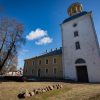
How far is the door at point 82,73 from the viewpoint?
25.1m

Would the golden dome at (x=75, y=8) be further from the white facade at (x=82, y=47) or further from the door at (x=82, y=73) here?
the door at (x=82, y=73)

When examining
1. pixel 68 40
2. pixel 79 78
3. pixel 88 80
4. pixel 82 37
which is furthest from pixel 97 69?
pixel 68 40

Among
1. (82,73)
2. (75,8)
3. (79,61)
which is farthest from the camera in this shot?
(75,8)

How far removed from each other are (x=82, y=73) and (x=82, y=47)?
19.9 ft

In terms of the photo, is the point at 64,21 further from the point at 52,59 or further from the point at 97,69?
the point at 97,69

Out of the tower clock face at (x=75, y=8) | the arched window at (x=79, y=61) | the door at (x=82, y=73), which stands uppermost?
the tower clock face at (x=75, y=8)

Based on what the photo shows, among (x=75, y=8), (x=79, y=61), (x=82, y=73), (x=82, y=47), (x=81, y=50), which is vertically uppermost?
(x=75, y=8)

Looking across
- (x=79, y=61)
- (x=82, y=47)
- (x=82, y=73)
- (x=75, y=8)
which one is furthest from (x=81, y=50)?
(x=75, y=8)

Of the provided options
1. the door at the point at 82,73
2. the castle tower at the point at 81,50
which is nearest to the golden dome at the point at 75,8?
the castle tower at the point at 81,50

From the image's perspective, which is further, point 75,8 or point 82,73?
point 75,8

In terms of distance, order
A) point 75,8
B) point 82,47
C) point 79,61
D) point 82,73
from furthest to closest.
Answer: point 75,8 → point 79,61 → point 82,73 → point 82,47

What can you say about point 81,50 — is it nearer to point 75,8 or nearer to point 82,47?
point 82,47

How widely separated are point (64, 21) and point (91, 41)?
413 inches

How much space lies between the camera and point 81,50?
25.5m
